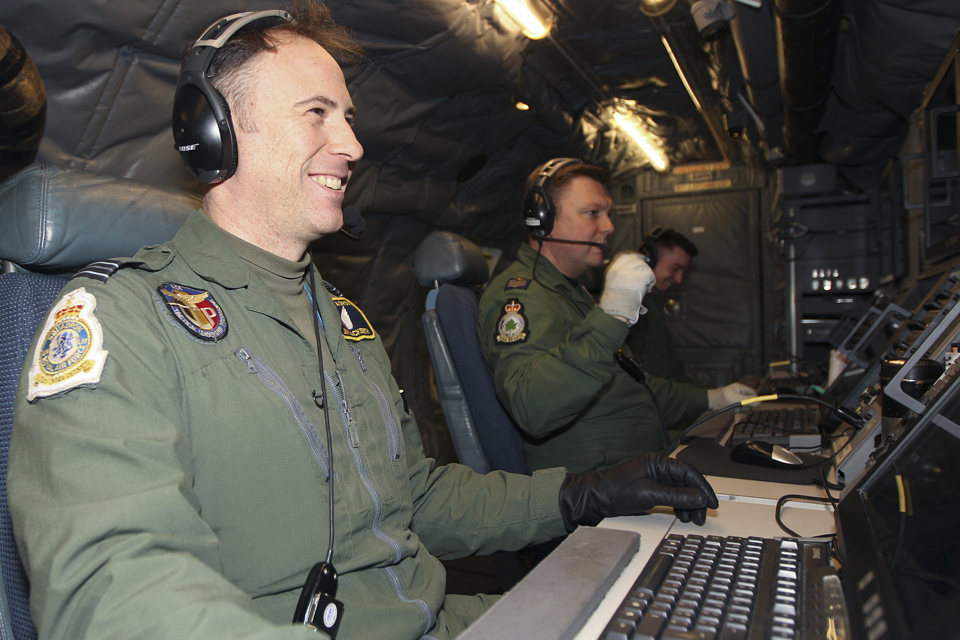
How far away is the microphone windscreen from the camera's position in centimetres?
136

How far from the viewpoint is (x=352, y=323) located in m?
1.23

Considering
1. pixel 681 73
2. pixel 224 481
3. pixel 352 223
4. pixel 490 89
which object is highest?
pixel 681 73

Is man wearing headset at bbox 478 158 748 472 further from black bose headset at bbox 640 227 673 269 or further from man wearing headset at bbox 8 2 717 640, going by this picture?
man wearing headset at bbox 8 2 717 640

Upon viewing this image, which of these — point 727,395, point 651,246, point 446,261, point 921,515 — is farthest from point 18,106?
point 651,246

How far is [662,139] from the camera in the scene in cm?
479

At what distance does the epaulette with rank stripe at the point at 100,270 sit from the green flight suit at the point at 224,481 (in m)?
0.01

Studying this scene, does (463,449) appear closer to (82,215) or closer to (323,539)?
(323,539)

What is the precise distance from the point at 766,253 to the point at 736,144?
942 mm

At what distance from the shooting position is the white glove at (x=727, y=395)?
2.49 m

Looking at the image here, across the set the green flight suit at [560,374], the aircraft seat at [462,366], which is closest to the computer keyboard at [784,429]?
the green flight suit at [560,374]

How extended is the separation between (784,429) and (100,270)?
172 cm

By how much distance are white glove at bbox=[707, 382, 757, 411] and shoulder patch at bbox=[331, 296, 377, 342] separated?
5.74ft

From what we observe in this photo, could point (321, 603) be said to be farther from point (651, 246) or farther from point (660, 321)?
point (660, 321)

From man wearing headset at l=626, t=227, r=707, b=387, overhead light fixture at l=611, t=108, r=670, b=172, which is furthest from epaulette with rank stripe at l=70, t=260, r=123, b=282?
overhead light fixture at l=611, t=108, r=670, b=172
